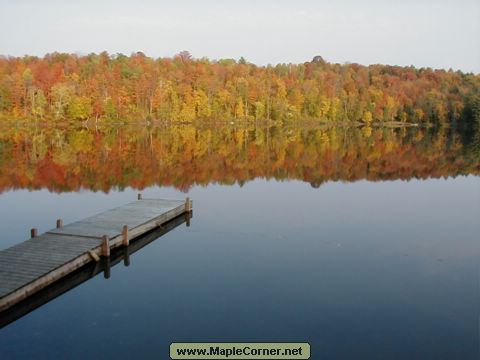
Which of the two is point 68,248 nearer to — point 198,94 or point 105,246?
point 105,246

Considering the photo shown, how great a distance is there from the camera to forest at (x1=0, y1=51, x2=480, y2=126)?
82750 millimetres

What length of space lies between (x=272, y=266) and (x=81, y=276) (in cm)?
573

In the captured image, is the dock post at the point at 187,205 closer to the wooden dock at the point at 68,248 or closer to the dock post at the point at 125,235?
the wooden dock at the point at 68,248

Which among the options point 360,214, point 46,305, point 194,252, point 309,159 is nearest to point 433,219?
point 360,214

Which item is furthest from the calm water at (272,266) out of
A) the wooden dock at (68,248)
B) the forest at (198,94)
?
the forest at (198,94)

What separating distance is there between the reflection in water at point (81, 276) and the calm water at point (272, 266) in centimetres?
25

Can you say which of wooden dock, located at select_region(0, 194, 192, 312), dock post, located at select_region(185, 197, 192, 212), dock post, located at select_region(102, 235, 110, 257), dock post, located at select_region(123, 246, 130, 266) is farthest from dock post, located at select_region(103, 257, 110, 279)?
dock post, located at select_region(185, 197, 192, 212)

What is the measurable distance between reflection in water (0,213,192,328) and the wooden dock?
11 centimetres

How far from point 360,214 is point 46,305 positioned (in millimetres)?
15093

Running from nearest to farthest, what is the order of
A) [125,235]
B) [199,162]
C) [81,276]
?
[81,276]
[125,235]
[199,162]

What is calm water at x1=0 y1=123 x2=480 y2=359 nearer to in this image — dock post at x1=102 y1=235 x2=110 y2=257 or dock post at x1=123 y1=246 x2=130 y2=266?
dock post at x1=123 y1=246 x2=130 y2=266

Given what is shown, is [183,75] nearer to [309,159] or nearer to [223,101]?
[223,101]

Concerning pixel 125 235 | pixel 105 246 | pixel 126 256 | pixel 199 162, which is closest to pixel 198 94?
pixel 199 162

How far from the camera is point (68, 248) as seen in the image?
14438mm
